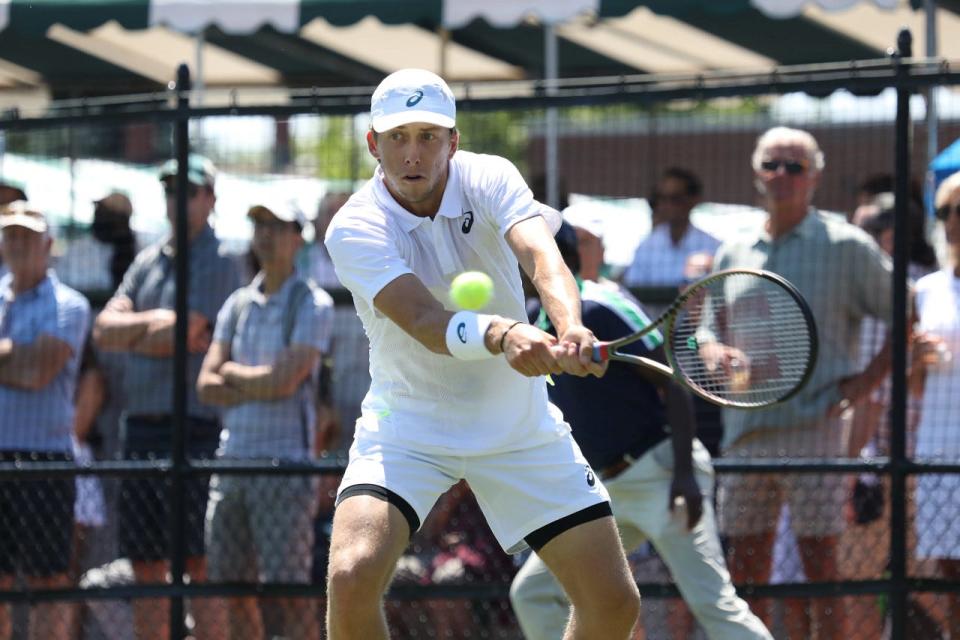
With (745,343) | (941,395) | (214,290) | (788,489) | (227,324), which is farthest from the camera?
(214,290)

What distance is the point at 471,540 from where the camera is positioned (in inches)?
288

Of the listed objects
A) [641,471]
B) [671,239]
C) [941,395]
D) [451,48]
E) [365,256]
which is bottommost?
[641,471]

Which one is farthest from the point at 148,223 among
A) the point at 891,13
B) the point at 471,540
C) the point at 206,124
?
the point at 891,13

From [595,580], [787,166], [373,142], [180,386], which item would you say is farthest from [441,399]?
[787,166]

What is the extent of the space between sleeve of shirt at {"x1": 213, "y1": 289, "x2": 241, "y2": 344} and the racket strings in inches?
91.6

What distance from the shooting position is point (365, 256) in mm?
4641

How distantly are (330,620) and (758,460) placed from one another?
2491 millimetres

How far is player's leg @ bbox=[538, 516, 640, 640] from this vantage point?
4.63 m

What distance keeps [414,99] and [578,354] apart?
3.36 feet

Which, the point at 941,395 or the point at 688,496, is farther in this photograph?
the point at 941,395

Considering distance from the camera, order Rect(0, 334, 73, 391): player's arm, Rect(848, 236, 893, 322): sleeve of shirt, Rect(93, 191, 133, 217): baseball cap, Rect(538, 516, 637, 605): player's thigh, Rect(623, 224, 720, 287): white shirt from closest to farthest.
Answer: Rect(538, 516, 637, 605): player's thigh < Rect(848, 236, 893, 322): sleeve of shirt < Rect(623, 224, 720, 287): white shirt < Rect(0, 334, 73, 391): player's arm < Rect(93, 191, 133, 217): baseball cap

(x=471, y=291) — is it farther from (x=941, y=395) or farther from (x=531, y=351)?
(x=941, y=395)

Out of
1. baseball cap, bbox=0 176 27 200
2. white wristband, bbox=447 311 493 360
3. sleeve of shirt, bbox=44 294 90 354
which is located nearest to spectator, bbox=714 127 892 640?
white wristband, bbox=447 311 493 360

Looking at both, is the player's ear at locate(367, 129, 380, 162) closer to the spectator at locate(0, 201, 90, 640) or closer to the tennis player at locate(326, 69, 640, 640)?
the tennis player at locate(326, 69, 640, 640)
